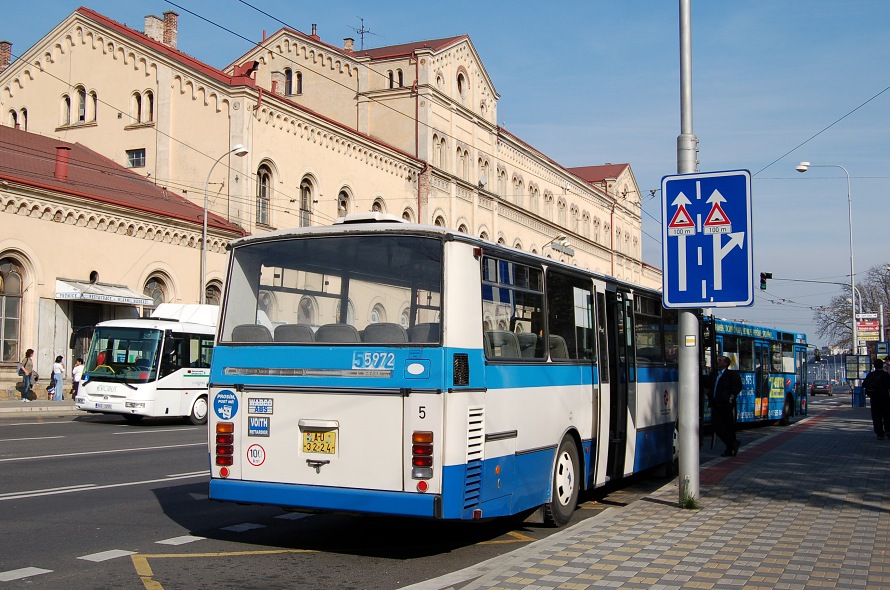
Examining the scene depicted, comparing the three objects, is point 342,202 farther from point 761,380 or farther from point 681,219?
point 681,219

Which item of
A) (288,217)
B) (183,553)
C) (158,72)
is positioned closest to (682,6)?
(183,553)

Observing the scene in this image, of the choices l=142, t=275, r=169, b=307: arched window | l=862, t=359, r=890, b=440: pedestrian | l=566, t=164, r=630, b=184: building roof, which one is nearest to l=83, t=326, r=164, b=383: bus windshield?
l=142, t=275, r=169, b=307: arched window

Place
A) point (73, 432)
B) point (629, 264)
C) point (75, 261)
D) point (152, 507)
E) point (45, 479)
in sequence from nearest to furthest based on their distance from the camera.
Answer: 1. point (152, 507)
2. point (45, 479)
3. point (73, 432)
4. point (75, 261)
5. point (629, 264)

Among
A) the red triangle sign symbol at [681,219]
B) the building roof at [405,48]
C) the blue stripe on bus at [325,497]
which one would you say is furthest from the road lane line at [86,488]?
the building roof at [405,48]

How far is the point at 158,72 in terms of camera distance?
3922 cm

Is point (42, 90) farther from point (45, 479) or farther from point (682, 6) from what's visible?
point (682, 6)

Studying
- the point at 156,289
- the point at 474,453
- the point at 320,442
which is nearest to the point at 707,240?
the point at 474,453

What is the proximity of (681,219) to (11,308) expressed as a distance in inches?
977

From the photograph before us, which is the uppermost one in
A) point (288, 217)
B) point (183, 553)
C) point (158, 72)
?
point (158, 72)

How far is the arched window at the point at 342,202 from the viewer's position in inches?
1686

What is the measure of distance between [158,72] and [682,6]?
32200 millimetres

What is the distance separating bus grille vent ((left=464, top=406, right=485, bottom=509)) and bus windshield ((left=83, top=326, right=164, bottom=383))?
18.4m

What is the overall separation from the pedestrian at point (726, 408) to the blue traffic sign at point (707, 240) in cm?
699

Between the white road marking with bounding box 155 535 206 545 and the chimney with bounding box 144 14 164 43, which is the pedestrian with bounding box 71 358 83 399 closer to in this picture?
the chimney with bounding box 144 14 164 43
